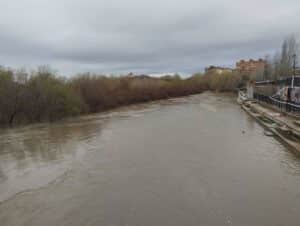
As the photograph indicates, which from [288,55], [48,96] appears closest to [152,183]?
[48,96]

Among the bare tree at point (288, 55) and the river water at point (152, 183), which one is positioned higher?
the bare tree at point (288, 55)

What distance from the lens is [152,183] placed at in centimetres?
627

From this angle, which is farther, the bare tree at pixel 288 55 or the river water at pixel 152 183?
the bare tree at pixel 288 55

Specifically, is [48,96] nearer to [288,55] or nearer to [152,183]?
[152,183]

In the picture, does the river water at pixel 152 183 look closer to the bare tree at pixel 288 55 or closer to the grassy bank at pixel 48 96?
the grassy bank at pixel 48 96

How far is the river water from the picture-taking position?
4.66m

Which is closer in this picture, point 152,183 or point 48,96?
point 152,183

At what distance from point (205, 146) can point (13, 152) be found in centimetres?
793

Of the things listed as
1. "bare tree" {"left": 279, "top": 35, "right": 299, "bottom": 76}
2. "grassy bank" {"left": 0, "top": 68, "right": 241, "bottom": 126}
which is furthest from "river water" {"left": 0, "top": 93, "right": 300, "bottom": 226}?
"bare tree" {"left": 279, "top": 35, "right": 299, "bottom": 76}

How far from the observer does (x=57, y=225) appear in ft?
14.5

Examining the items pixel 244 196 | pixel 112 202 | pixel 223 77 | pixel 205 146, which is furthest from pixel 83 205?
pixel 223 77

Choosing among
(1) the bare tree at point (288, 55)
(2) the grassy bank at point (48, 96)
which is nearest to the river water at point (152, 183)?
(2) the grassy bank at point (48, 96)

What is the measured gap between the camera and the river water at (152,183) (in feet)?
15.3

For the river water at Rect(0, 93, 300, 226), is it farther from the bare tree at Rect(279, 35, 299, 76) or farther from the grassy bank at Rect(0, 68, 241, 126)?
the bare tree at Rect(279, 35, 299, 76)
